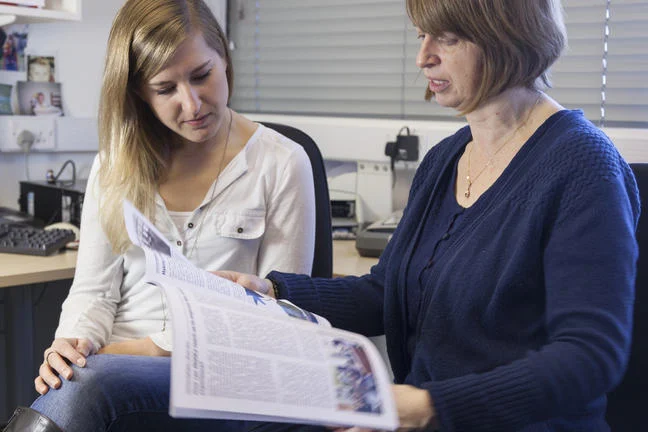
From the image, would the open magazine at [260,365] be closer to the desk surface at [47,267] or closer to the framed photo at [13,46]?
the desk surface at [47,267]

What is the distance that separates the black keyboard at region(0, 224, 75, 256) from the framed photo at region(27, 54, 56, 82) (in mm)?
657

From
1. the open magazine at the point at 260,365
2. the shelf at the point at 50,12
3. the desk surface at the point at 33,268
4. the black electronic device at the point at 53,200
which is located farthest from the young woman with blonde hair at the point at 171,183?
the shelf at the point at 50,12

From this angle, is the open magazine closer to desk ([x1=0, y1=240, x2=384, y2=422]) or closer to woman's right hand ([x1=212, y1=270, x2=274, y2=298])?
woman's right hand ([x1=212, y1=270, x2=274, y2=298])

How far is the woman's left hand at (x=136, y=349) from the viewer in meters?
1.51

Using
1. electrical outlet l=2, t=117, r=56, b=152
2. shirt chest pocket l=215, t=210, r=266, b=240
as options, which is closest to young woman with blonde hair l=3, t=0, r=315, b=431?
shirt chest pocket l=215, t=210, r=266, b=240

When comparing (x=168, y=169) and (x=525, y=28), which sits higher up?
(x=525, y=28)

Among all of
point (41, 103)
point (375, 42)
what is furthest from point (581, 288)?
point (41, 103)

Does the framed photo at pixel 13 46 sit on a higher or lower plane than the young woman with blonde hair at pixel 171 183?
higher

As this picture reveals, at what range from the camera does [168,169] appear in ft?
5.45

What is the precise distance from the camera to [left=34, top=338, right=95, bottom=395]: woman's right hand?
52.1 inches

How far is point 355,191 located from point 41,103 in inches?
40.0

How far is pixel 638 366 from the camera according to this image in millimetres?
1280

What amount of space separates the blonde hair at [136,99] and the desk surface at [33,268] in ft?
0.96

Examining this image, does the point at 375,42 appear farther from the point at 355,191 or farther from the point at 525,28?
the point at 525,28
